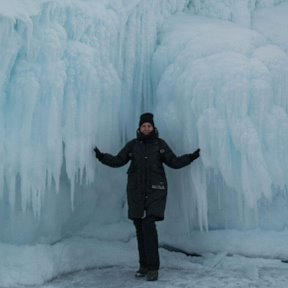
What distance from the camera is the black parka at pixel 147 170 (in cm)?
480

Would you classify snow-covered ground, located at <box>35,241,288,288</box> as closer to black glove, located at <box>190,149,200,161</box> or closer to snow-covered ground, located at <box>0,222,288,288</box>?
snow-covered ground, located at <box>0,222,288,288</box>

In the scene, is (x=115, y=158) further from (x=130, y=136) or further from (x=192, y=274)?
(x=192, y=274)

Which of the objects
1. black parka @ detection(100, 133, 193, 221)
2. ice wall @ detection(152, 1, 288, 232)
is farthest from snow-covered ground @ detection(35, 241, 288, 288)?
black parka @ detection(100, 133, 193, 221)

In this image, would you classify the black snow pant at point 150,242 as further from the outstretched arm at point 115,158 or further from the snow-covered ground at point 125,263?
the outstretched arm at point 115,158

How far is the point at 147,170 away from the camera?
15.9ft

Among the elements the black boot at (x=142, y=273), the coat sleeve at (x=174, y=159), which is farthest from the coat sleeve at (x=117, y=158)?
the black boot at (x=142, y=273)

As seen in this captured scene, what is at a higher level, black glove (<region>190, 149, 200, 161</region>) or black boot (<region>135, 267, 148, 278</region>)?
black glove (<region>190, 149, 200, 161</region>)

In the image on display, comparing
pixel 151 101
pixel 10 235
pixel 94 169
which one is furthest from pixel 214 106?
pixel 10 235

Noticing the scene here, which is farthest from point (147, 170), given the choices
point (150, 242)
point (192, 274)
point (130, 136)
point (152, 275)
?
point (192, 274)

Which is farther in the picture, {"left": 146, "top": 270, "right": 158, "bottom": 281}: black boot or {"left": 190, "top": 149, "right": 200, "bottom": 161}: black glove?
{"left": 190, "top": 149, "right": 200, "bottom": 161}: black glove

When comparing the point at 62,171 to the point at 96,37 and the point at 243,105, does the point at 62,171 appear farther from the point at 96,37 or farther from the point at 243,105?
the point at 243,105

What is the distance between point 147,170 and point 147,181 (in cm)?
10

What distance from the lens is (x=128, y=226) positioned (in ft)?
18.9

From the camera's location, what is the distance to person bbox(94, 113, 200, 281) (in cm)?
476
